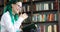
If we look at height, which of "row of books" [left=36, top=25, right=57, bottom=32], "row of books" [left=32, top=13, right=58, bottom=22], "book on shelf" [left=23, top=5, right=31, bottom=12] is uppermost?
"book on shelf" [left=23, top=5, right=31, bottom=12]

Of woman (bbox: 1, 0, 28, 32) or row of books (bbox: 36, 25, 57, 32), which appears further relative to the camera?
row of books (bbox: 36, 25, 57, 32)

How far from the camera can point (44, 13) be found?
336cm

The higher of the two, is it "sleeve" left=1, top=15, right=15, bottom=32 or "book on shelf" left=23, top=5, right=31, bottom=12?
"book on shelf" left=23, top=5, right=31, bottom=12

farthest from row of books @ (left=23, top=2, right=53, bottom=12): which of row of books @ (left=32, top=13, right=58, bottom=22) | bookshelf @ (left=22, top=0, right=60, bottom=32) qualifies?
row of books @ (left=32, top=13, right=58, bottom=22)

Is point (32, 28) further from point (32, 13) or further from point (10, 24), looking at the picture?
point (32, 13)

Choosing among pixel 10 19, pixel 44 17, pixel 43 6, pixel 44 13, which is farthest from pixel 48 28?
pixel 10 19

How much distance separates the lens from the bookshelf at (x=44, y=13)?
3.22 m

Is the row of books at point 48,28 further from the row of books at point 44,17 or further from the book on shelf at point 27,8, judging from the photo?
the book on shelf at point 27,8

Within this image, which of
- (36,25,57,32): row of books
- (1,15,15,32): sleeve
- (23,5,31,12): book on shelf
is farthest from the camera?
(23,5,31,12): book on shelf

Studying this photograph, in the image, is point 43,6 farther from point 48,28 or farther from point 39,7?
point 48,28

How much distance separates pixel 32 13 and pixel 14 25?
151 cm

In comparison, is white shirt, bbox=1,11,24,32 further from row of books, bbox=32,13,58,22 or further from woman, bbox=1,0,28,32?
row of books, bbox=32,13,58,22

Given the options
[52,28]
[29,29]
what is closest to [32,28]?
[29,29]

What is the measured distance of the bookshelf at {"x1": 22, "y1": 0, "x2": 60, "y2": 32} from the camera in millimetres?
3216
